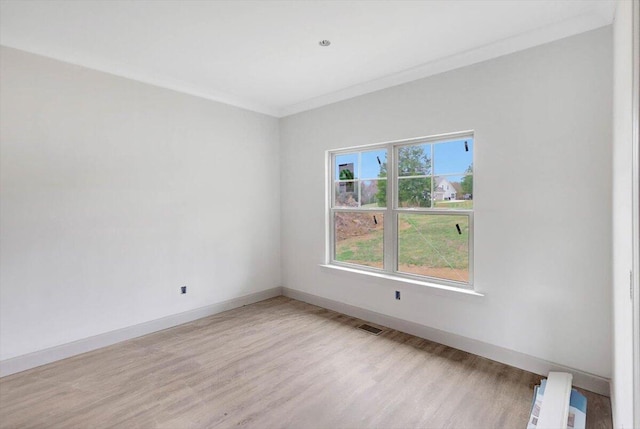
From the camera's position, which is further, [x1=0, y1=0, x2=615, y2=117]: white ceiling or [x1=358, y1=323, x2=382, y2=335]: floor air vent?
[x1=358, y1=323, x2=382, y2=335]: floor air vent

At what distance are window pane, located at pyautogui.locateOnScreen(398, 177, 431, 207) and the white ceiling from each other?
111 cm

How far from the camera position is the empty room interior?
2242mm

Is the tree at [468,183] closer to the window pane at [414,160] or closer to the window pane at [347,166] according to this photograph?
the window pane at [414,160]

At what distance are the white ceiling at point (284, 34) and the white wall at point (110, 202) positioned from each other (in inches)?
13.4

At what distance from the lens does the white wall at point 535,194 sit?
2.32 m

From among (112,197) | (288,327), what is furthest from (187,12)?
(288,327)

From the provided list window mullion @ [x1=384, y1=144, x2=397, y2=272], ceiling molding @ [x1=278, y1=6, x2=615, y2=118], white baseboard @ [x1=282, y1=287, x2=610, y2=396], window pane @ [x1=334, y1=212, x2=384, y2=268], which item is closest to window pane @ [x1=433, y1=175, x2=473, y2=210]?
window mullion @ [x1=384, y1=144, x2=397, y2=272]

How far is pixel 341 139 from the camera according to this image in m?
4.04

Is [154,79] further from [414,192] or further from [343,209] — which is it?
[414,192]

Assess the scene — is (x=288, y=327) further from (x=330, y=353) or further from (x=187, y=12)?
(x=187, y=12)

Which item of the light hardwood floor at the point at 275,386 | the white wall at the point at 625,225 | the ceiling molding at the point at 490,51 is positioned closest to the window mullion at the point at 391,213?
the ceiling molding at the point at 490,51

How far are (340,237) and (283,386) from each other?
2.19 m

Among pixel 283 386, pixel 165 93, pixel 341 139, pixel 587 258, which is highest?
pixel 165 93

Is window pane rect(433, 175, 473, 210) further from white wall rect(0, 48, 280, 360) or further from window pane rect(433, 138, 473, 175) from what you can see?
white wall rect(0, 48, 280, 360)
